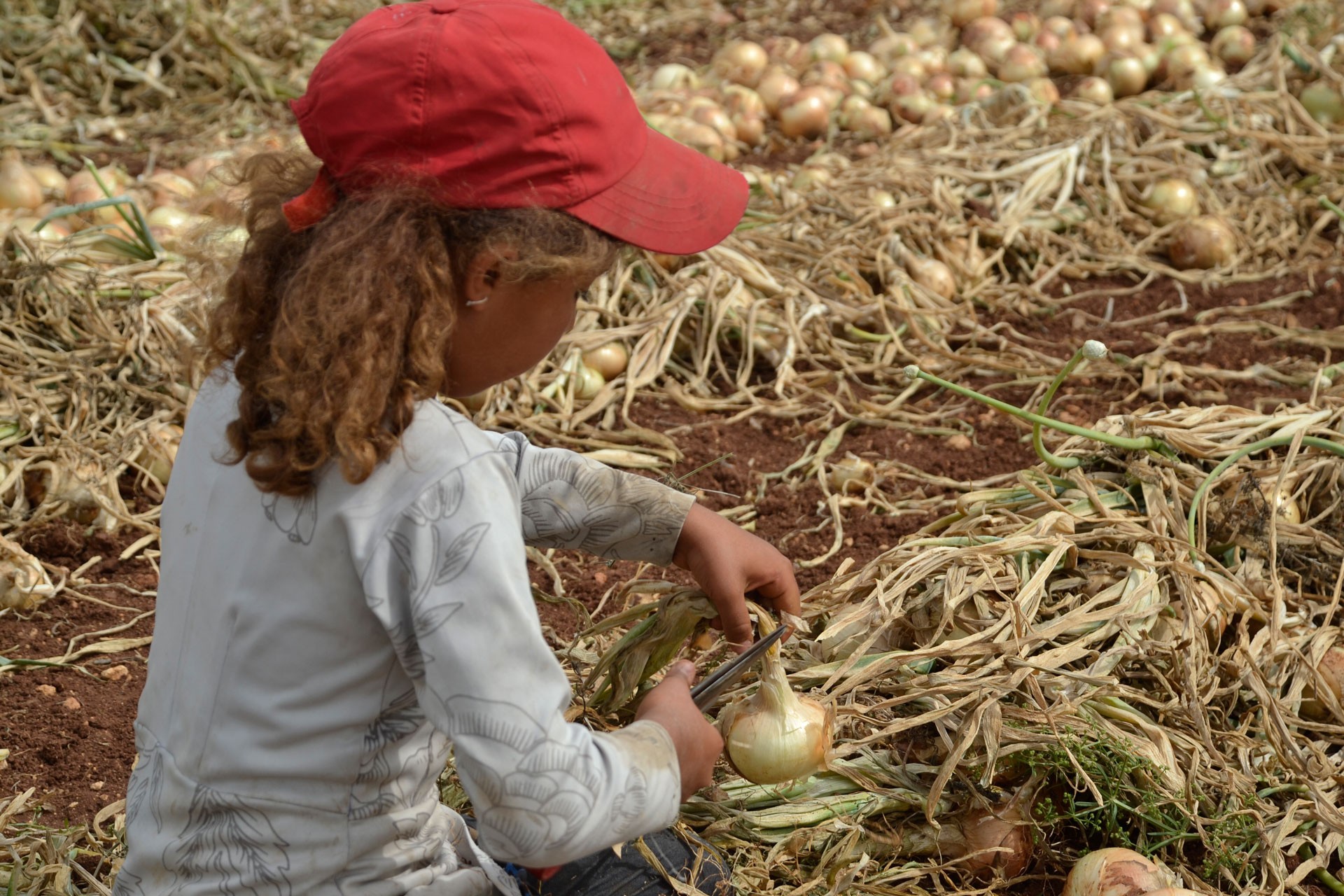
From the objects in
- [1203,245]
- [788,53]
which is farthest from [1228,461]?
[788,53]

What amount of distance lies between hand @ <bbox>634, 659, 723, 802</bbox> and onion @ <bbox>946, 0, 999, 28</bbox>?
210 inches

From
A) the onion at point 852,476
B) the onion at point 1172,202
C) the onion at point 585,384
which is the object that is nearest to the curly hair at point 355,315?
the onion at point 852,476

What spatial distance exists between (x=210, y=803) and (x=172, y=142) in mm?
4747

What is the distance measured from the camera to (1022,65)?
561 cm

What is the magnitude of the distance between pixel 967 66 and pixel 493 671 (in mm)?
5201

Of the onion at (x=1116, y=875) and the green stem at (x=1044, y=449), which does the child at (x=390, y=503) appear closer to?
the onion at (x=1116, y=875)

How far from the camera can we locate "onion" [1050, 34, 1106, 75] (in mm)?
5668

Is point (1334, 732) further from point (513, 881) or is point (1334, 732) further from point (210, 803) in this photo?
point (210, 803)

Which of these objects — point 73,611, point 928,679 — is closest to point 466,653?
point 928,679

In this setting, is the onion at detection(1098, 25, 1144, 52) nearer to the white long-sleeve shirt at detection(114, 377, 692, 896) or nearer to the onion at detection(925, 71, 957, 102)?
the onion at detection(925, 71, 957, 102)

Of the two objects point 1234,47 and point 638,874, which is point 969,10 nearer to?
point 1234,47

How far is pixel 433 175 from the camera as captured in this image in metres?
1.26

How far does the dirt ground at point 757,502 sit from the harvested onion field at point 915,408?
1 centimetres

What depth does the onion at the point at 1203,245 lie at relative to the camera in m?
4.27
